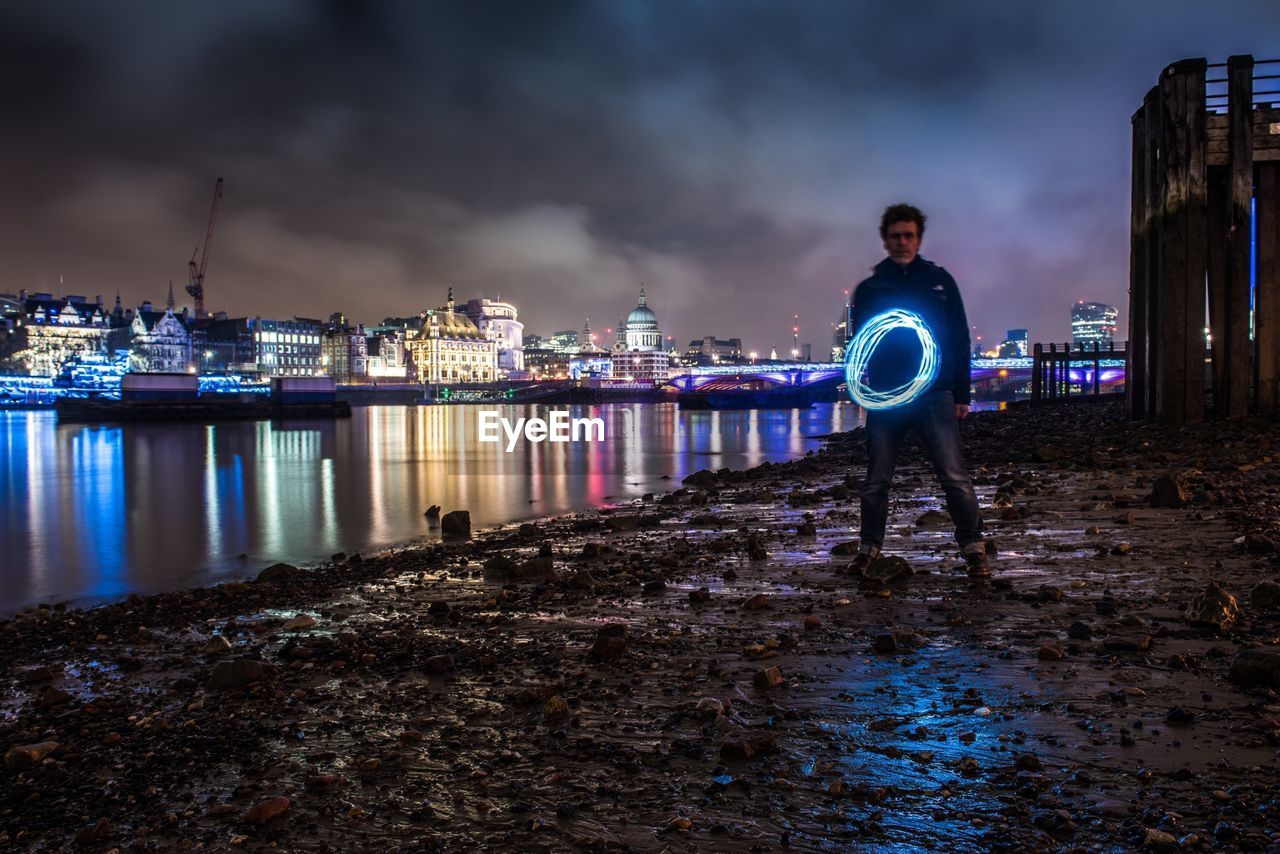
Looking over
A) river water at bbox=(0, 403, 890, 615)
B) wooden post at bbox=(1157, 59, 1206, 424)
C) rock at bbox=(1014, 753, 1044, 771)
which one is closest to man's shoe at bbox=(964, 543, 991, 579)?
rock at bbox=(1014, 753, 1044, 771)

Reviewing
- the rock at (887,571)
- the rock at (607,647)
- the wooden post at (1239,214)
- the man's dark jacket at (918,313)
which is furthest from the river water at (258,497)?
the wooden post at (1239,214)

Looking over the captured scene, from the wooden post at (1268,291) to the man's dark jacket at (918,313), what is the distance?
13.6 m

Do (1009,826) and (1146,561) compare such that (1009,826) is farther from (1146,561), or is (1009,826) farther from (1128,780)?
(1146,561)

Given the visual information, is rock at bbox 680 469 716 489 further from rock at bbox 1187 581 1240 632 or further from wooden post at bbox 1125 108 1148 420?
rock at bbox 1187 581 1240 632

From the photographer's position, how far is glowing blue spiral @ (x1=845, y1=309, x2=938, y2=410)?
7.44 meters

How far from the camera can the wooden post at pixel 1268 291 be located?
670 inches

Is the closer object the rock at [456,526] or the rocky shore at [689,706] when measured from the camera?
the rocky shore at [689,706]

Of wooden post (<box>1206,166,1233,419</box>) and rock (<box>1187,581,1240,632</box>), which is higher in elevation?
wooden post (<box>1206,166,1233,419</box>)

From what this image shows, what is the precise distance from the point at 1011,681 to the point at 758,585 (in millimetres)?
3151

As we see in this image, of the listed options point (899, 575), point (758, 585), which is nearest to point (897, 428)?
point (899, 575)

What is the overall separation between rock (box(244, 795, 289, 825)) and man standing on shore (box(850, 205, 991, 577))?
211 inches

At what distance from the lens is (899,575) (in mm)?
7191

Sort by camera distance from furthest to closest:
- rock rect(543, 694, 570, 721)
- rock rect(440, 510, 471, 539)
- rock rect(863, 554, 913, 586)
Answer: rock rect(440, 510, 471, 539) < rock rect(863, 554, 913, 586) < rock rect(543, 694, 570, 721)

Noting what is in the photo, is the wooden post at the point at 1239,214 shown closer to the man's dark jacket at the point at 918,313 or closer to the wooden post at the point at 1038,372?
the man's dark jacket at the point at 918,313
